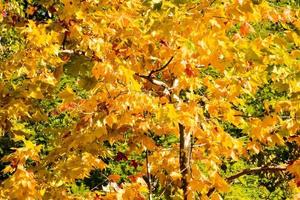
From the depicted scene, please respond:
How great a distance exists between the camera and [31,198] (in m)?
4.26

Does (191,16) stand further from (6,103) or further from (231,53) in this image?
(6,103)

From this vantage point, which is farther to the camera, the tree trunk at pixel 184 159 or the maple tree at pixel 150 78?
the tree trunk at pixel 184 159

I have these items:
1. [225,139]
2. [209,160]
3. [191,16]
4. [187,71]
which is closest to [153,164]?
[209,160]

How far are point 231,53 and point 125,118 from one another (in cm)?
101

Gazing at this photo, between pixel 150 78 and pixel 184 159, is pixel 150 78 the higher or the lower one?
the higher one

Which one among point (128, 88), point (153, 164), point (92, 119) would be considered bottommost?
point (153, 164)

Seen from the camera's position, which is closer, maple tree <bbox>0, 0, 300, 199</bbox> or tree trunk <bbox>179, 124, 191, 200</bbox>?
maple tree <bbox>0, 0, 300, 199</bbox>

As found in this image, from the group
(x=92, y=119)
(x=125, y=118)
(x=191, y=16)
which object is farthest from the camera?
(x=92, y=119)

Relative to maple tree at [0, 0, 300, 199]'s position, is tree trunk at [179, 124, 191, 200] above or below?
below

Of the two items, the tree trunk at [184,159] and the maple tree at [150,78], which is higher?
the maple tree at [150,78]

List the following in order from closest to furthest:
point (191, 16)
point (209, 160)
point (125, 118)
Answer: point (191, 16)
point (125, 118)
point (209, 160)

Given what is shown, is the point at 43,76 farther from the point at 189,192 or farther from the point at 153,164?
the point at 189,192

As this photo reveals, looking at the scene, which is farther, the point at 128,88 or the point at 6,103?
the point at 6,103

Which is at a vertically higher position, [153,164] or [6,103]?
[6,103]
